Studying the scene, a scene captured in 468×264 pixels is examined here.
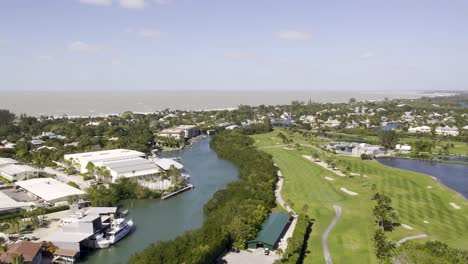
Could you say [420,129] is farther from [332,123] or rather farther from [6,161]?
[6,161]

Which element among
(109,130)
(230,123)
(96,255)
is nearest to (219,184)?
(96,255)

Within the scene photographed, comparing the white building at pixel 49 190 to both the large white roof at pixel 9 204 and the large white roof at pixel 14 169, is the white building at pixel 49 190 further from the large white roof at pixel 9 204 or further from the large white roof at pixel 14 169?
the large white roof at pixel 14 169

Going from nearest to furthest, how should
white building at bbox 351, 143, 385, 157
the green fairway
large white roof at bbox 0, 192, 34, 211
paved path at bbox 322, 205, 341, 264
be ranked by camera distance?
1. paved path at bbox 322, 205, 341, 264
2. the green fairway
3. large white roof at bbox 0, 192, 34, 211
4. white building at bbox 351, 143, 385, 157

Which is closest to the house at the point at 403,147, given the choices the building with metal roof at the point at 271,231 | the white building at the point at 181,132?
the white building at the point at 181,132

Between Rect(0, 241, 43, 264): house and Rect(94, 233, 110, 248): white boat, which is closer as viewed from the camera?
Rect(0, 241, 43, 264): house

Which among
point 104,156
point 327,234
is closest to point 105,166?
point 104,156

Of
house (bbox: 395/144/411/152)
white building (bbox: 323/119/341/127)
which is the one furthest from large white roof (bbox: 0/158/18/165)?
white building (bbox: 323/119/341/127)

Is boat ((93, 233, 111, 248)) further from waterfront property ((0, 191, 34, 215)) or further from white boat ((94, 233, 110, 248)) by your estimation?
waterfront property ((0, 191, 34, 215))
